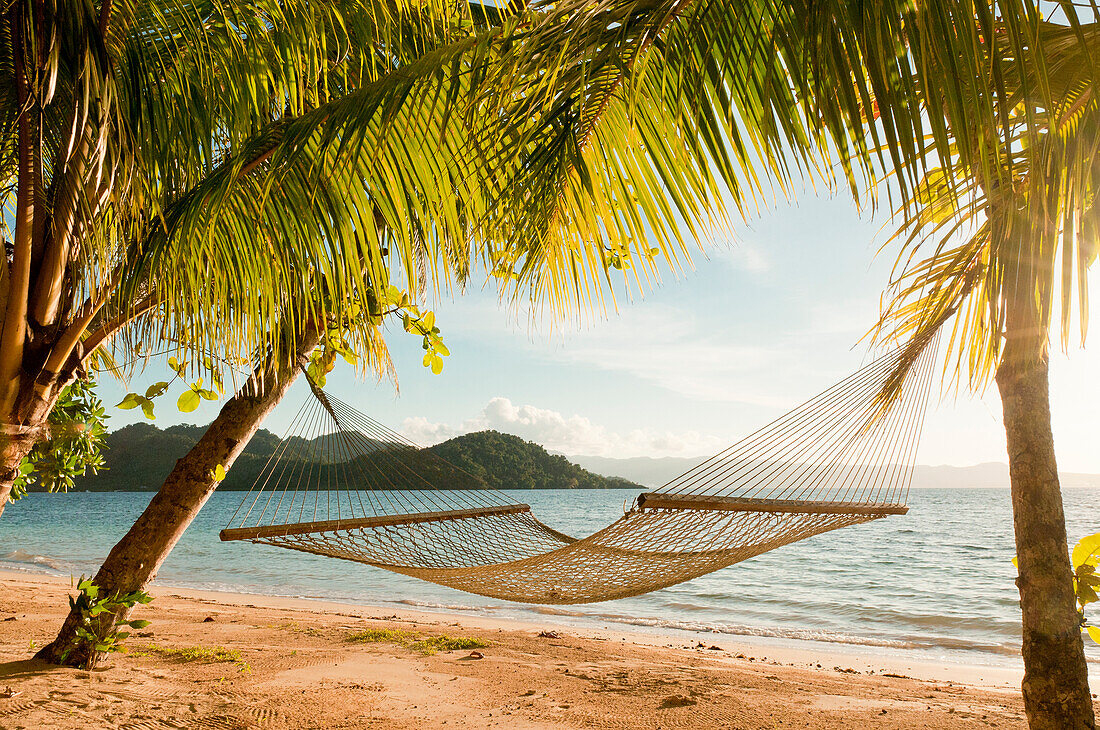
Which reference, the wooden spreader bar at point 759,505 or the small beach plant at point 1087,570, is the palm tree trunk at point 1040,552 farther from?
the wooden spreader bar at point 759,505

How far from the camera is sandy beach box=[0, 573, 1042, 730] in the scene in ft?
6.63

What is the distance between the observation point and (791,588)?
325 inches

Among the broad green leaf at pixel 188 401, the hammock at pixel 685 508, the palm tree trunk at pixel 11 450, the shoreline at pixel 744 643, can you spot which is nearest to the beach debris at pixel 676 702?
the hammock at pixel 685 508

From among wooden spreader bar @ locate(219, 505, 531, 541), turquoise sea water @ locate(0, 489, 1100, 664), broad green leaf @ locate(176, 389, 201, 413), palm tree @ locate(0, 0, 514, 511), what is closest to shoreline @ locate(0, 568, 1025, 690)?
turquoise sea water @ locate(0, 489, 1100, 664)

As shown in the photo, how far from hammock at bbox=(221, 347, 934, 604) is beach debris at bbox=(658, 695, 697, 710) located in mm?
654

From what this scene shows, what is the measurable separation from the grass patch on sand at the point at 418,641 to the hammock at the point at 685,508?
47.5 inches

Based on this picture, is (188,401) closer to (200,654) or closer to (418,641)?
(200,654)

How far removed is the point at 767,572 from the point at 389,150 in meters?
9.43

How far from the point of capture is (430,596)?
292 inches

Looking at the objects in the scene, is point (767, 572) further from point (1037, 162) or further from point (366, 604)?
point (1037, 162)

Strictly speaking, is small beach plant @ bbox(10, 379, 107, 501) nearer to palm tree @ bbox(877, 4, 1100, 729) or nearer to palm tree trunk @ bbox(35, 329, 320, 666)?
palm tree trunk @ bbox(35, 329, 320, 666)

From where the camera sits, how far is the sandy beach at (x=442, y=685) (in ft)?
6.63

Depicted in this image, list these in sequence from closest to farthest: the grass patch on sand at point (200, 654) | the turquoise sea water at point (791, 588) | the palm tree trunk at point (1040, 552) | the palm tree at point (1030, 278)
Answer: the palm tree at point (1030, 278), the palm tree trunk at point (1040, 552), the grass patch on sand at point (200, 654), the turquoise sea water at point (791, 588)

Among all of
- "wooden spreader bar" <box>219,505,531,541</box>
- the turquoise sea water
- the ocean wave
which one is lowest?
the ocean wave
